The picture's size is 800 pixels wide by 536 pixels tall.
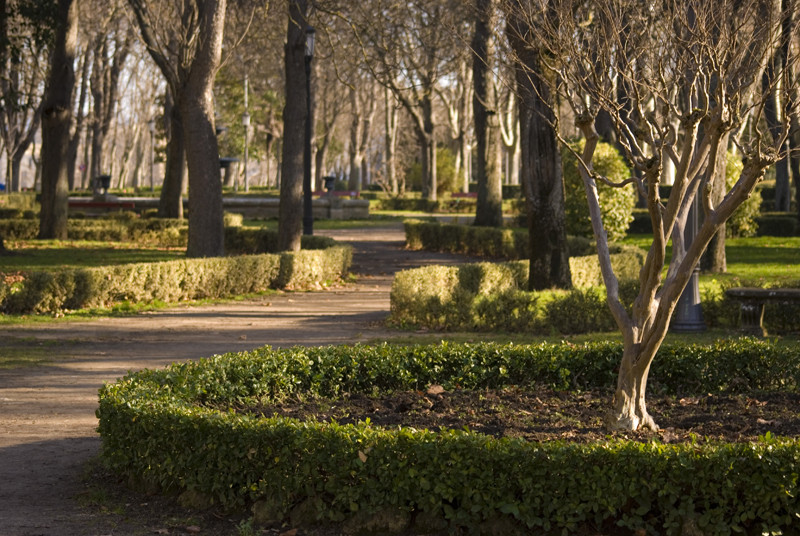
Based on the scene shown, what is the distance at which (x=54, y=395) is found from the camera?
8727 mm

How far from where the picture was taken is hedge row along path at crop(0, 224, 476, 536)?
5.55m

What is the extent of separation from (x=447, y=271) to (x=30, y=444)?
330 inches

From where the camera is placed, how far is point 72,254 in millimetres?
22781

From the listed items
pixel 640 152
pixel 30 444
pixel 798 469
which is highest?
pixel 640 152

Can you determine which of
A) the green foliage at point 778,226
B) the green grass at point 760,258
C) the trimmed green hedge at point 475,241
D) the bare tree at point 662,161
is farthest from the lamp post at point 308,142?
the bare tree at point 662,161

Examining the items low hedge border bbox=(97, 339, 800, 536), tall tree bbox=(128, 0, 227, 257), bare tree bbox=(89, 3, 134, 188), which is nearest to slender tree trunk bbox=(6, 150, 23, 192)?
bare tree bbox=(89, 3, 134, 188)

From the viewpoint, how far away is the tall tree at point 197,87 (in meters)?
18.2

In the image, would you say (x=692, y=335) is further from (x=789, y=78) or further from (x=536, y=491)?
(x=536, y=491)

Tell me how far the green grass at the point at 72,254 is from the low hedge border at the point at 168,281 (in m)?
4.10

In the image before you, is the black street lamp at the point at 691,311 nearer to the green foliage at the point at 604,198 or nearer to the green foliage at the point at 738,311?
the green foliage at the point at 738,311

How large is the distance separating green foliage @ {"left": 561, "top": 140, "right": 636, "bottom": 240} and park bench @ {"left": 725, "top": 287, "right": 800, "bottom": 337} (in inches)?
400

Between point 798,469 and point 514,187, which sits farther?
point 514,187

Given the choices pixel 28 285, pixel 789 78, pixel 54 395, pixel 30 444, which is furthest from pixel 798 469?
pixel 28 285

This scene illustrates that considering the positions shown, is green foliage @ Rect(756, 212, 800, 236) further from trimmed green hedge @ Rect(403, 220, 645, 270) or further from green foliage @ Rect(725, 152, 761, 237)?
trimmed green hedge @ Rect(403, 220, 645, 270)
